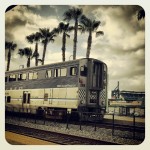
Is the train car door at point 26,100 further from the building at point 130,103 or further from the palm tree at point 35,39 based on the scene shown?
the building at point 130,103

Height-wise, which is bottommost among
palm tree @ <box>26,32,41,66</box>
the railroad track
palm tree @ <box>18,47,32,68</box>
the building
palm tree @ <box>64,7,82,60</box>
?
the railroad track

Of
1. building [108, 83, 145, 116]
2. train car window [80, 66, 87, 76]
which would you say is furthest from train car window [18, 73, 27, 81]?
building [108, 83, 145, 116]

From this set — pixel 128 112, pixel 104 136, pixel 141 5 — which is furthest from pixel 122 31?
→ pixel 104 136

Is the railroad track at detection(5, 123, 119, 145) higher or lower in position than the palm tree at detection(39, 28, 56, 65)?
lower

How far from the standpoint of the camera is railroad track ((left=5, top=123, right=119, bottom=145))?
4.67m

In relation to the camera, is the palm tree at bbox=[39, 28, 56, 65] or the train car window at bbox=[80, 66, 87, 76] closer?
the palm tree at bbox=[39, 28, 56, 65]

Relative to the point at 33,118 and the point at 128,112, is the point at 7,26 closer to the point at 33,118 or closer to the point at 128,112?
the point at 33,118

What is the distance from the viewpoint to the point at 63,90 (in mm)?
5195

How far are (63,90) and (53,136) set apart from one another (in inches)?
33.9

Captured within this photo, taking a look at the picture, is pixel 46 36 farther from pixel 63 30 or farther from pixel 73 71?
pixel 73 71

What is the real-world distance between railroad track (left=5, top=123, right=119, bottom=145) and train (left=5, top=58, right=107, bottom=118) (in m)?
0.38

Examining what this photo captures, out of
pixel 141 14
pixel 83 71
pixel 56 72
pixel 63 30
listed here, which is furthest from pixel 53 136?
pixel 141 14

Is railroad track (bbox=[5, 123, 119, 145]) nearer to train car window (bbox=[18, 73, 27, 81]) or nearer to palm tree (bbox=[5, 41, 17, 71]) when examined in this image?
train car window (bbox=[18, 73, 27, 81])

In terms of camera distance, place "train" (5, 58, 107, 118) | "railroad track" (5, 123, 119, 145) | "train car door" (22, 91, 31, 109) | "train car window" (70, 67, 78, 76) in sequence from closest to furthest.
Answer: "railroad track" (5, 123, 119, 145) → "train" (5, 58, 107, 118) → "train car door" (22, 91, 31, 109) → "train car window" (70, 67, 78, 76)
